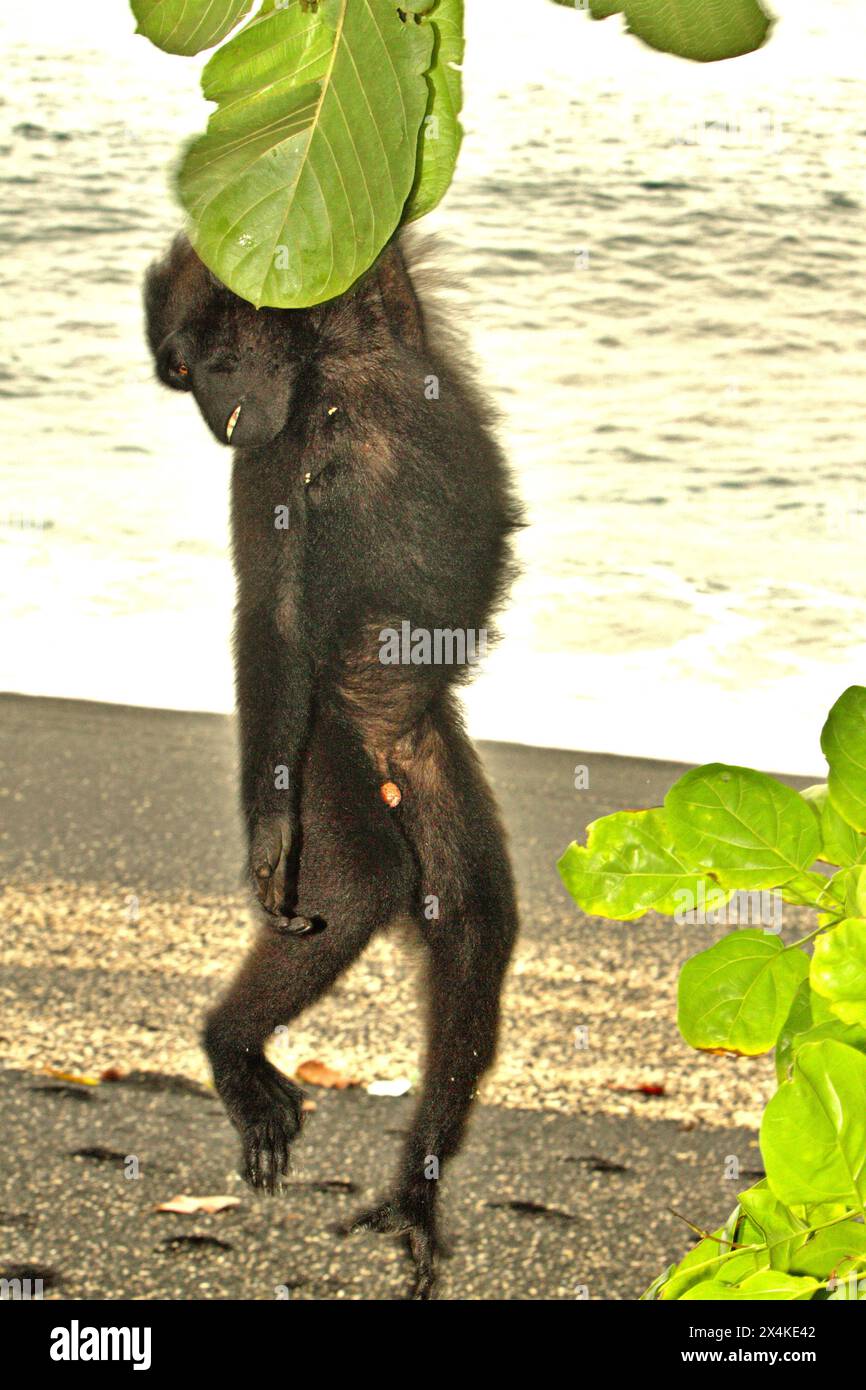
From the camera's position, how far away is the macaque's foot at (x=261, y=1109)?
3.87ft

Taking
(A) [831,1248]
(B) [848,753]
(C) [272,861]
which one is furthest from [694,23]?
(C) [272,861]

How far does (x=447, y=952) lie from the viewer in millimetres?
1183

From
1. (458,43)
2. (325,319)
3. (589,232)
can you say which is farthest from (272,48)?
(589,232)

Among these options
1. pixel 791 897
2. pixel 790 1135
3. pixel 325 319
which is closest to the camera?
pixel 790 1135

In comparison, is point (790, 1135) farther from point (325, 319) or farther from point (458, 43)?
point (325, 319)

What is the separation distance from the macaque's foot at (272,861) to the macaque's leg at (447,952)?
5.0 inches

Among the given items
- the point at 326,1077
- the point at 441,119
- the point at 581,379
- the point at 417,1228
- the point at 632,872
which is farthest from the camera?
the point at 326,1077

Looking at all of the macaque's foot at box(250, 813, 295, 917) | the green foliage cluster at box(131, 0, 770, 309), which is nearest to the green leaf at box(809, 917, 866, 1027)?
the green foliage cluster at box(131, 0, 770, 309)

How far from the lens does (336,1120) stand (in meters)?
1.50

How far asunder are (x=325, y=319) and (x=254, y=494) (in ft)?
0.50

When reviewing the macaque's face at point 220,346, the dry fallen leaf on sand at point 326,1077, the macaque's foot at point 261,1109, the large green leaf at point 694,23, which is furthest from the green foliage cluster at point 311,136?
the dry fallen leaf on sand at point 326,1077

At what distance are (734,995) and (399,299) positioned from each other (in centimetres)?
69

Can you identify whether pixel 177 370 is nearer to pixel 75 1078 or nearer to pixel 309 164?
pixel 309 164
